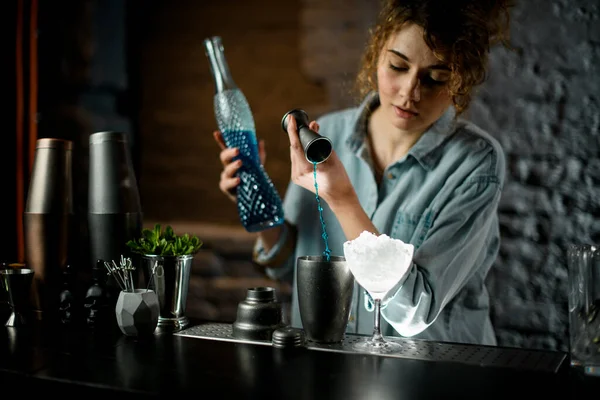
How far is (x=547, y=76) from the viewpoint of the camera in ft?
7.61

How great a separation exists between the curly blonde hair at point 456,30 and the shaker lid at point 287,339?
78 cm

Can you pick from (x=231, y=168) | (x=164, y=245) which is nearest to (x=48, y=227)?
(x=164, y=245)

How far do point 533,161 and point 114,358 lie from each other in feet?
5.85

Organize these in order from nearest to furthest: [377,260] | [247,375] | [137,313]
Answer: [247,375] < [377,260] < [137,313]

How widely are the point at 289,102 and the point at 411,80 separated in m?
1.30

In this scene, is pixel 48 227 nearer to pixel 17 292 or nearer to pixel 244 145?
pixel 17 292

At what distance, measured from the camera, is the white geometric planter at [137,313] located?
1270 millimetres

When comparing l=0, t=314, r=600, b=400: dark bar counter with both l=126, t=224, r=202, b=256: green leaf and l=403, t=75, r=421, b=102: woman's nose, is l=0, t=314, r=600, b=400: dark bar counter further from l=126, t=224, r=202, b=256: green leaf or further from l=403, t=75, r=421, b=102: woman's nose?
l=403, t=75, r=421, b=102: woman's nose

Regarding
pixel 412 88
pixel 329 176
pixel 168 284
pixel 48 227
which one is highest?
pixel 412 88

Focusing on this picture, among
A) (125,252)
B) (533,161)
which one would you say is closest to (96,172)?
(125,252)

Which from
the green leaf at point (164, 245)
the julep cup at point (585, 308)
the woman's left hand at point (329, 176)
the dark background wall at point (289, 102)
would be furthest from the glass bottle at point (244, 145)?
the dark background wall at point (289, 102)

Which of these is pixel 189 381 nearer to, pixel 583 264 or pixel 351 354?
pixel 351 354

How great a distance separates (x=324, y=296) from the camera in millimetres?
1229

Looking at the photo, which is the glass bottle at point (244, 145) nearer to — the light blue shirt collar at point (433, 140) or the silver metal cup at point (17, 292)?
the light blue shirt collar at point (433, 140)
